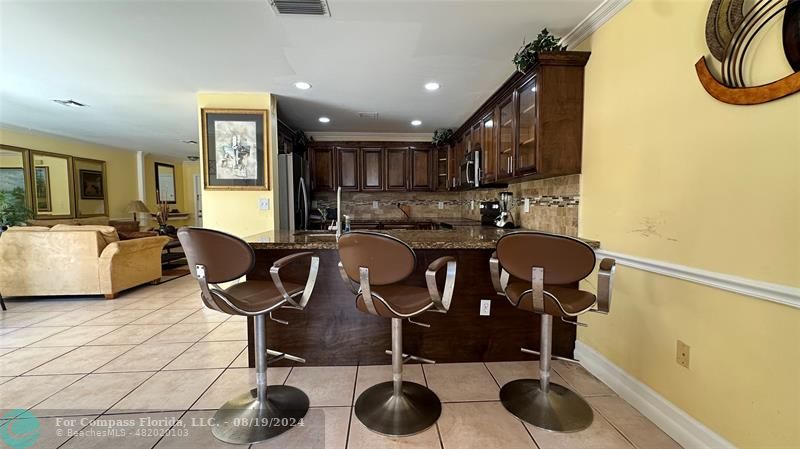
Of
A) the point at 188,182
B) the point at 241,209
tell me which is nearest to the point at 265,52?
the point at 241,209

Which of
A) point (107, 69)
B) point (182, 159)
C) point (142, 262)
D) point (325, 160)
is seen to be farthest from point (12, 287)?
point (182, 159)

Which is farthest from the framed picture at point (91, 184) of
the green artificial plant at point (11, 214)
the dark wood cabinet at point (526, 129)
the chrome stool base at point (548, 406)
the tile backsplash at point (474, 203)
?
the chrome stool base at point (548, 406)

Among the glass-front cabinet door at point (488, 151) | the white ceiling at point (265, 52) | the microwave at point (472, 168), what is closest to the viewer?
the white ceiling at point (265, 52)

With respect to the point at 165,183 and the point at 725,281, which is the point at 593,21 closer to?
the point at 725,281

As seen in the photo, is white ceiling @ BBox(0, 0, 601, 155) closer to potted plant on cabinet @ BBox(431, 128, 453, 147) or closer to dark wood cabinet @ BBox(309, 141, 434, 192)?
potted plant on cabinet @ BBox(431, 128, 453, 147)

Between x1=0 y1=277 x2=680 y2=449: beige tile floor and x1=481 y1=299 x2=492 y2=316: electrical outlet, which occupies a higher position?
x1=481 y1=299 x2=492 y2=316: electrical outlet

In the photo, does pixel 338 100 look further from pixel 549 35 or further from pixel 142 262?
pixel 142 262

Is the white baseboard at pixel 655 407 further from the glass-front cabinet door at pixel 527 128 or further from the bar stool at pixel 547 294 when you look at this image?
the glass-front cabinet door at pixel 527 128

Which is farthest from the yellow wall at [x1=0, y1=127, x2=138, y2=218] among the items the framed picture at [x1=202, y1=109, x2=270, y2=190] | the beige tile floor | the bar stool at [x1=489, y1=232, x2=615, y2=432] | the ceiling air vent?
the bar stool at [x1=489, y1=232, x2=615, y2=432]

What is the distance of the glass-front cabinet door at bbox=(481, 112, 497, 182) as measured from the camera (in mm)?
3117

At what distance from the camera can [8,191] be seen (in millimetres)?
5109

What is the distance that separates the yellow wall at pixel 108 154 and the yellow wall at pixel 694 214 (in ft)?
26.5

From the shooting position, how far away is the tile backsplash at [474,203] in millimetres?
2459

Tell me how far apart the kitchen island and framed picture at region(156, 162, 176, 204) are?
7953 mm
